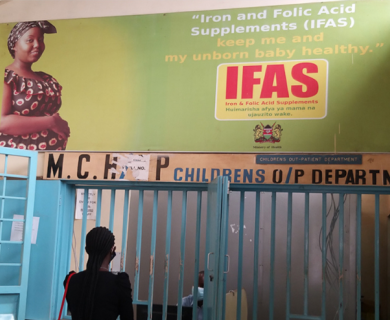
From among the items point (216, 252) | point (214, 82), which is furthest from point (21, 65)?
point (216, 252)

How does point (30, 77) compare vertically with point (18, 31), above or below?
below

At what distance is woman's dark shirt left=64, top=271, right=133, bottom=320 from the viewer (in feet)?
7.66

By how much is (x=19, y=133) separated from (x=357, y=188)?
3005 millimetres

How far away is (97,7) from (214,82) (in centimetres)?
141

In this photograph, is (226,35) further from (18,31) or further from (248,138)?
(18,31)

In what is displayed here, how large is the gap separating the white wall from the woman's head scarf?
0.24 feet

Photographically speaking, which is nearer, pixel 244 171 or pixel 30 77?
pixel 244 171

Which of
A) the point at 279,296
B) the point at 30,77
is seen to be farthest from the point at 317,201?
the point at 30,77

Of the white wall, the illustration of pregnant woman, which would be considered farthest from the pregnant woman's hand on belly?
the white wall

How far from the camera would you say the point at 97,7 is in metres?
4.40

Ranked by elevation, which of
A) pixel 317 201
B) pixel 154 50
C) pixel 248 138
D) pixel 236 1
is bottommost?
pixel 317 201

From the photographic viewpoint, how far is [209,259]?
3355 millimetres

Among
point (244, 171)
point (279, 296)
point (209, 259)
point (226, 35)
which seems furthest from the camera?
point (279, 296)

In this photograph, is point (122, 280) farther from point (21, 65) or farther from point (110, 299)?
point (21, 65)
